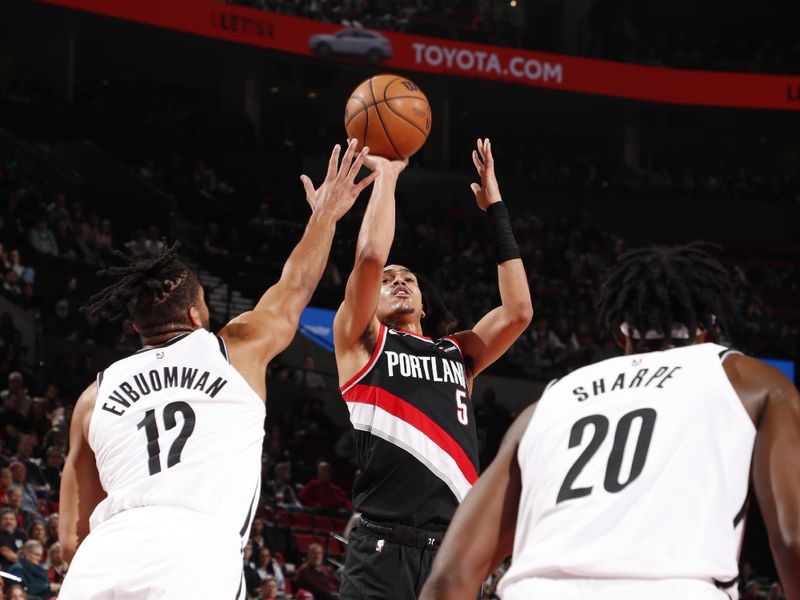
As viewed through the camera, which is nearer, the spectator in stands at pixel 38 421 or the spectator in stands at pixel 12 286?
the spectator in stands at pixel 38 421

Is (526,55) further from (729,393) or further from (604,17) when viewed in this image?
(729,393)

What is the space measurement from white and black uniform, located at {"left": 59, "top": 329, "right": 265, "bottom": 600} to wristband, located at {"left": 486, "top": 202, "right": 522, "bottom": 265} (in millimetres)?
1981

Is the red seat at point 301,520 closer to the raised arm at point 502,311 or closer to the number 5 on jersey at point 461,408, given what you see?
the raised arm at point 502,311

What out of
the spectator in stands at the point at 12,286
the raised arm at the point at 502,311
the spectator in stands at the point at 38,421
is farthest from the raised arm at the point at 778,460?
the spectator in stands at the point at 12,286

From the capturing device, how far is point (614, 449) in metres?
2.54

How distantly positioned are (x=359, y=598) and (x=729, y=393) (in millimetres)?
2833

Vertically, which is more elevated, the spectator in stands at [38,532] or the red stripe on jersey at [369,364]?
the red stripe on jersey at [369,364]

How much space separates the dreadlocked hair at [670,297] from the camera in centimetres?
278

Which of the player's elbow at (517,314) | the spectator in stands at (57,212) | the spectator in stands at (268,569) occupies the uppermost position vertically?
the spectator in stands at (57,212)

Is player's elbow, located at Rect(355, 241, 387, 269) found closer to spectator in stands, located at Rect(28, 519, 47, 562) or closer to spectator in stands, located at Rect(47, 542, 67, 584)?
spectator in stands, located at Rect(47, 542, 67, 584)

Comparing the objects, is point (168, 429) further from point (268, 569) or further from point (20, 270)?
point (20, 270)

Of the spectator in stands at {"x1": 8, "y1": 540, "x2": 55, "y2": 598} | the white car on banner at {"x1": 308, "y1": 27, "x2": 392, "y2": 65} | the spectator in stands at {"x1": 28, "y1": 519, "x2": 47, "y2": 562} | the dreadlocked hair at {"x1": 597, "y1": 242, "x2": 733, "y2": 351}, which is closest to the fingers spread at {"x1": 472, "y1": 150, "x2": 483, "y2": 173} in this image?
the dreadlocked hair at {"x1": 597, "y1": 242, "x2": 733, "y2": 351}

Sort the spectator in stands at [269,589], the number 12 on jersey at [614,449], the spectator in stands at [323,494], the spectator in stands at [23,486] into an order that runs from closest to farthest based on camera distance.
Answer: the number 12 on jersey at [614,449] < the spectator in stands at [269,589] < the spectator in stands at [23,486] < the spectator in stands at [323,494]

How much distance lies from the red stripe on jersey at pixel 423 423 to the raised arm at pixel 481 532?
2.40 m
